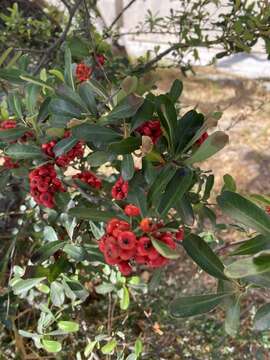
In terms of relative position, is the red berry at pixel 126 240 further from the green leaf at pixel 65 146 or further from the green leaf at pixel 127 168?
the green leaf at pixel 65 146

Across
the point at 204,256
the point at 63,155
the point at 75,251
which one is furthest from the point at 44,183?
the point at 204,256

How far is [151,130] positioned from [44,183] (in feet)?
1.03

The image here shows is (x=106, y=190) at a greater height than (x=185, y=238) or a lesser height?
lesser

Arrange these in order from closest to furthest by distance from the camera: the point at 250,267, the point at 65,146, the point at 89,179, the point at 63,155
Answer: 1. the point at 250,267
2. the point at 65,146
3. the point at 63,155
4. the point at 89,179

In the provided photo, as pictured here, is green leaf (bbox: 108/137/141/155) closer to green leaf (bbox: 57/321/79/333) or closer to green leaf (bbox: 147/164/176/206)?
green leaf (bbox: 147/164/176/206)

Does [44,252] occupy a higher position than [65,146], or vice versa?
[65,146]

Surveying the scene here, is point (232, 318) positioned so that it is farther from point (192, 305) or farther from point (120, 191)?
point (120, 191)

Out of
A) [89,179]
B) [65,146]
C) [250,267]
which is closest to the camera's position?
[250,267]

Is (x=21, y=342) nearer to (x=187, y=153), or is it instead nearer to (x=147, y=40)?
(x=187, y=153)

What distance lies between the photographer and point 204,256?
859 millimetres

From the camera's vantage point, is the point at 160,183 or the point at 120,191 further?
the point at 120,191


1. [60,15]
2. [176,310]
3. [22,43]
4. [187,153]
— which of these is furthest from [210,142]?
[60,15]

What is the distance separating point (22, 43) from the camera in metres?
2.22

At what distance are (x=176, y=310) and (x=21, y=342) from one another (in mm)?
1046
